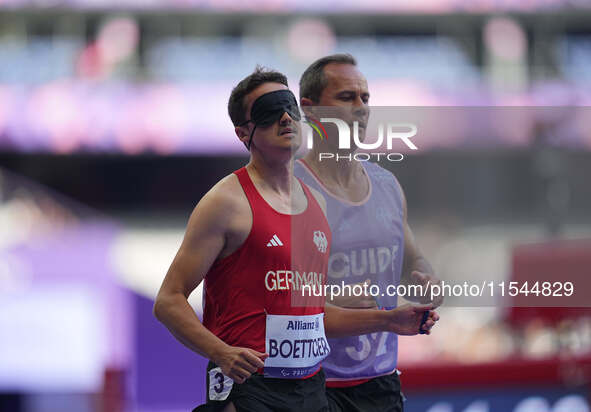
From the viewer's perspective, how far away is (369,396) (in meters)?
3.08

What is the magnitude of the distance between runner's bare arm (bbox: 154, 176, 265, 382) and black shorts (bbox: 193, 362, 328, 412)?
0.13 meters

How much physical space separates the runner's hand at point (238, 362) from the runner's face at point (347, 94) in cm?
94

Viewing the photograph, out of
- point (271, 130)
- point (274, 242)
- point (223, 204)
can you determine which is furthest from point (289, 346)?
point (271, 130)

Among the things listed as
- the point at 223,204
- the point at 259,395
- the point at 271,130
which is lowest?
the point at 259,395

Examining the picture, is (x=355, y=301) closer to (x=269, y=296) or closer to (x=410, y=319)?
(x=410, y=319)

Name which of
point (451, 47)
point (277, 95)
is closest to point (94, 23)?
point (451, 47)

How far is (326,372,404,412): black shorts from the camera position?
9.98 ft

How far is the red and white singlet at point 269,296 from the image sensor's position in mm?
2646

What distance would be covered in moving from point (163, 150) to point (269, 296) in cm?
1433

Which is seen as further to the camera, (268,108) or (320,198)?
(320,198)

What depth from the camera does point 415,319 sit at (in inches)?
109

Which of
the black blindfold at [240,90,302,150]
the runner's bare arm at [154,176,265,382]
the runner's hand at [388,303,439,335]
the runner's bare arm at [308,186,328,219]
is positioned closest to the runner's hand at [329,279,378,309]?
the runner's hand at [388,303,439,335]

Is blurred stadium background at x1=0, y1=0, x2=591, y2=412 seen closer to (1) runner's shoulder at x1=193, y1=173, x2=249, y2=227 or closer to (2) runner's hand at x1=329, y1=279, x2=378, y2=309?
(2) runner's hand at x1=329, y1=279, x2=378, y2=309

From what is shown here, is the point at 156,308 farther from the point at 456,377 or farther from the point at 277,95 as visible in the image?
the point at 456,377
